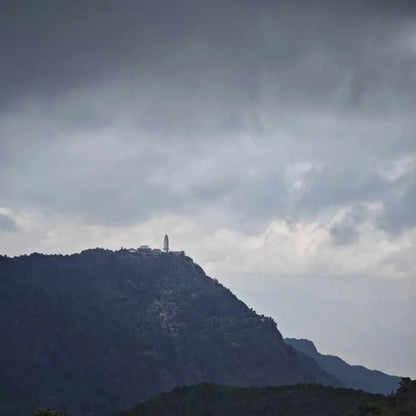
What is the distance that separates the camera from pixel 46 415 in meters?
199
